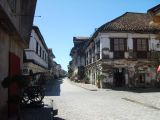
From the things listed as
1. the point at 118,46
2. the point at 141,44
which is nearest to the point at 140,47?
the point at 141,44

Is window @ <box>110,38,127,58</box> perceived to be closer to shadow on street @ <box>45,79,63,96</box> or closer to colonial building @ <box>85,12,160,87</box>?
colonial building @ <box>85,12,160,87</box>

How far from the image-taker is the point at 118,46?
110ft

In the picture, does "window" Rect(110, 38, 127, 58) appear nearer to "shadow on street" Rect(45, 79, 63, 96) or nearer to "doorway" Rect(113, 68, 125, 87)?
"doorway" Rect(113, 68, 125, 87)

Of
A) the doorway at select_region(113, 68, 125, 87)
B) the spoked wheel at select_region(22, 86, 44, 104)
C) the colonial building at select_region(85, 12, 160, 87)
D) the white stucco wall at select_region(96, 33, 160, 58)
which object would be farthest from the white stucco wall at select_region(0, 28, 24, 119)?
the doorway at select_region(113, 68, 125, 87)

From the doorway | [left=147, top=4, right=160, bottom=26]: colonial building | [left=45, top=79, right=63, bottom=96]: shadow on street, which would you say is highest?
[left=147, top=4, right=160, bottom=26]: colonial building

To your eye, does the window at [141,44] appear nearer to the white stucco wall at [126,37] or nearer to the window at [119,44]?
the white stucco wall at [126,37]

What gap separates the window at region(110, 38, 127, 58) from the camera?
110 ft

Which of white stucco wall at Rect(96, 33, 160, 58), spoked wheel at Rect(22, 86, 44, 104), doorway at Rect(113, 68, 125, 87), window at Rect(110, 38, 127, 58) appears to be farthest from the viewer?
doorway at Rect(113, 68, 125, 87)

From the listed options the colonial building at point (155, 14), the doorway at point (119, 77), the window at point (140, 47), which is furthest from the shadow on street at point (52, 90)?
the colonial building at point (155, 14)

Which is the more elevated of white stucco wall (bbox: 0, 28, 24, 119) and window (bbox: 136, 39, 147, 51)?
window (bbox: 136, 39, 147, 51)

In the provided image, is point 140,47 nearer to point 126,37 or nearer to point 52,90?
point 126,37

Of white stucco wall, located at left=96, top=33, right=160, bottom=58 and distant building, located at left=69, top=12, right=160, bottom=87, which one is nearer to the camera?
white stucco wall, located at left=96, top=33, right=160, bottom=58

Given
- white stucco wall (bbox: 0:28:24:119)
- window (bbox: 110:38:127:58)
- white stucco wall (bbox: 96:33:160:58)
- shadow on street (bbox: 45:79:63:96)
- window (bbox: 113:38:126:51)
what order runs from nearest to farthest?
white stucco wall (bbox: 0:28:24:119) < shadow on street (bbox: 45:79:63:96) < white stucco wall (bbox: 96:33:160:58) < window (bbox: 110:38:127:58) < window (bbox: 113:38:126:51)

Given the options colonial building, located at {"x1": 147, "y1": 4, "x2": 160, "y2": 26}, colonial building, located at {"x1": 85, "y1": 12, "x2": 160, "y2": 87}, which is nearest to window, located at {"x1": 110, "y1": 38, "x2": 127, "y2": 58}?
colonial building, located at {"x1": 85, "y1": 12, "x2": 160, "y2": 87}
